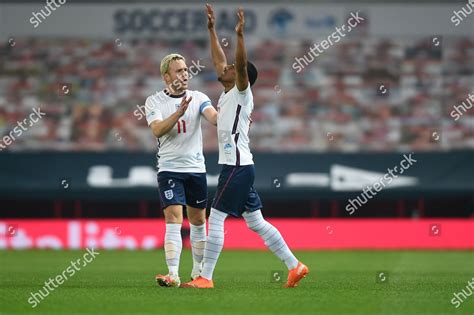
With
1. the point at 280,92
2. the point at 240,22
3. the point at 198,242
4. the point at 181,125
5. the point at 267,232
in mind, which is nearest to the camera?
the point at 240,22

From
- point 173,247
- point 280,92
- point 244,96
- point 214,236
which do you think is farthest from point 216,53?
point 280,92

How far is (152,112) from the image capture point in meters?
12.5

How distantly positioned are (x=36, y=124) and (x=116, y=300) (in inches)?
575

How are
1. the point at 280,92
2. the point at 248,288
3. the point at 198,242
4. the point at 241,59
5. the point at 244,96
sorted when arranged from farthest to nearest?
the point at 280,92 → the point at 198,242 → the point at 248,288 → the point at 244,96 → the point at 241,59

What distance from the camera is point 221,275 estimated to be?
1536 cm

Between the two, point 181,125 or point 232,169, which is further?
point 181,125

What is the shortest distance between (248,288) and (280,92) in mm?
14309

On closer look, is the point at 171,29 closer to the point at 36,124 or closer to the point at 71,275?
the point at 36,124

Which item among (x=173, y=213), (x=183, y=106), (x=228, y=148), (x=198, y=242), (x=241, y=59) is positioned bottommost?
(x=198, y=242)

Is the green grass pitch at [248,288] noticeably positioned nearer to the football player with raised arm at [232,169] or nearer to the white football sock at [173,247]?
the white football sock at [173,247]

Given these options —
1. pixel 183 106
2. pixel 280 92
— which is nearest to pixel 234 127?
pixel 183 106

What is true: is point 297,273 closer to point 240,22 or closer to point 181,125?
point 181,125

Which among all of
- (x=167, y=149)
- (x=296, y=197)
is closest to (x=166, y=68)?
(x=167, y=149)

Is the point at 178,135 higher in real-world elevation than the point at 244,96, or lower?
lower
